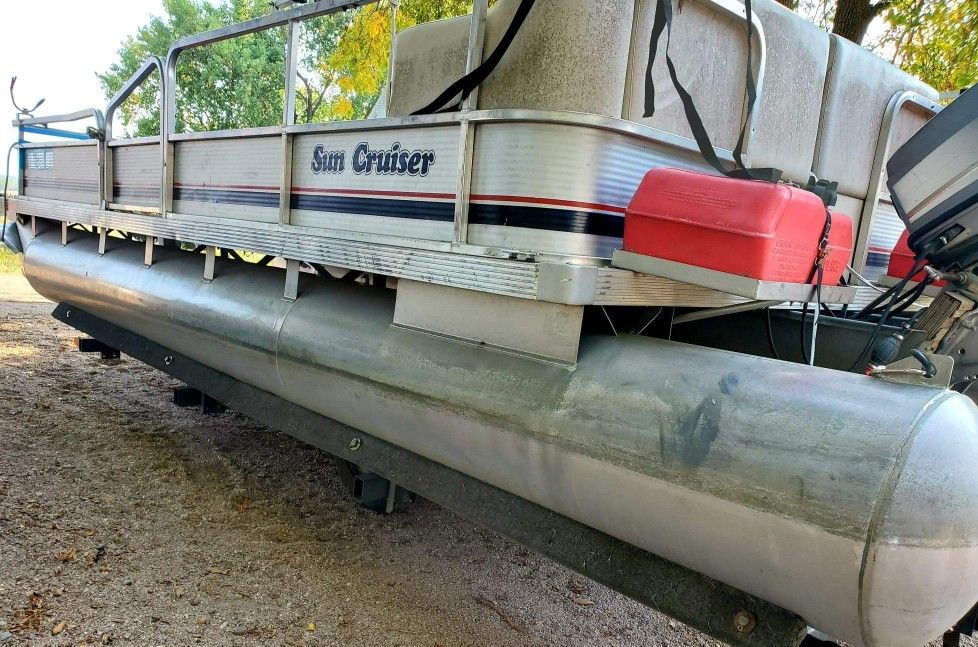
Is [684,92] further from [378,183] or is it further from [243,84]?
[243,84]

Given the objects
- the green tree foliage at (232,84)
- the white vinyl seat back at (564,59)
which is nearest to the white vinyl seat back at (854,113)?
the white vinyl seat back at (564,59)

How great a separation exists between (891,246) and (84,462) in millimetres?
4658

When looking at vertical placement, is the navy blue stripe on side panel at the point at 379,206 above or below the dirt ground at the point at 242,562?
above

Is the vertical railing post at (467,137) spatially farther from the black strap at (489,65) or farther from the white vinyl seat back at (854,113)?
the white vinyl seat back at (854,113)

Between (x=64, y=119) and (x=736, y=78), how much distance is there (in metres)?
5.09

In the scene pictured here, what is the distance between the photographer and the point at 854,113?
3170 mm

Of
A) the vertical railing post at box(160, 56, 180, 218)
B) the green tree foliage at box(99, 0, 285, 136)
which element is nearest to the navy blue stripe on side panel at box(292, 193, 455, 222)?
the vertical railing post at box(160, 56, 180, 218)

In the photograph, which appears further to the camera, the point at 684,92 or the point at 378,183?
the point at 378,183

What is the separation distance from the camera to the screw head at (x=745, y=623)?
1.89 metres

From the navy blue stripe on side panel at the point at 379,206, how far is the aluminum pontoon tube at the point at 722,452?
1.32 ft

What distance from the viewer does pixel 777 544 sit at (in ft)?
5.62

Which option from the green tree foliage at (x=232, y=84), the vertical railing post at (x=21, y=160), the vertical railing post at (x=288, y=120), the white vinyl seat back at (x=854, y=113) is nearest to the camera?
the white vinyl seat back at (x=854, y=113)

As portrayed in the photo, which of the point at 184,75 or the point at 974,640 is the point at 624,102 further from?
the point at 184,75

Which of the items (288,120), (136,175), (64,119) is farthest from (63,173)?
(288,120)
